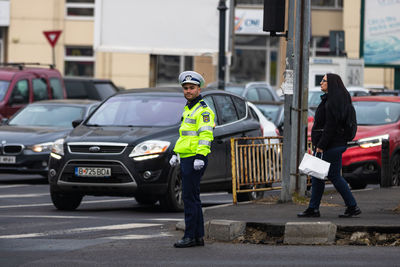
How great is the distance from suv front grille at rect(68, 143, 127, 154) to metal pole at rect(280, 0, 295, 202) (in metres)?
2.03

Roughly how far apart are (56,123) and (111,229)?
9466 mm

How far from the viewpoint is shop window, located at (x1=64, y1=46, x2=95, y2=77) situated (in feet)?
156

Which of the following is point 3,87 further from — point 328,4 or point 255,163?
point 328,4

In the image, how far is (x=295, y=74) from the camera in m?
14.5

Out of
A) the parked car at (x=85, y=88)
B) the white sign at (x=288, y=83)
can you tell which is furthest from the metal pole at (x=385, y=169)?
the parked car at (x=85, y=88)

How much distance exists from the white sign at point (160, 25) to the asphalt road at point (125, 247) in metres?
14.0

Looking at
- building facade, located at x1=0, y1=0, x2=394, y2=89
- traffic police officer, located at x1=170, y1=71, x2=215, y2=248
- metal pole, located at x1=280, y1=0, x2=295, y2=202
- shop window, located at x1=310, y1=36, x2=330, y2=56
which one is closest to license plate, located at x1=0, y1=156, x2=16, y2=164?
metal pole, located at x1=280, y1=0, x2=295, y2=202

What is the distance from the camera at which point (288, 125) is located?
14.5 metres

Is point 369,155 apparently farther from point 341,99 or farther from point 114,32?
point 114,32

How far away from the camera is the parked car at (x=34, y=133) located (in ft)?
65.0

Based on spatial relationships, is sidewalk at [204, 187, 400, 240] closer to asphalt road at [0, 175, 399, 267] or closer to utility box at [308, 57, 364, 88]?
asphalt road at [0, 175, 399, 267]

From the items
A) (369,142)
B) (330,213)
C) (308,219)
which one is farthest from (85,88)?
(308,219)

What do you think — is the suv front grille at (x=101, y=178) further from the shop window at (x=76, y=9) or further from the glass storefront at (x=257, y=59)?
the glass storefront at (x=257, y=59)

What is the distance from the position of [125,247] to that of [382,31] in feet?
82.4
